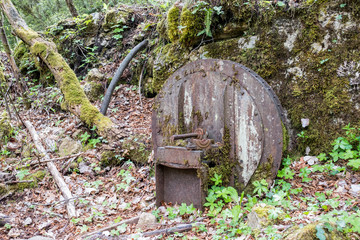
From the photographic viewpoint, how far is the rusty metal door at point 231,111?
3.08m

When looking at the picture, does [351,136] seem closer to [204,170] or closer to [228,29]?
[204,170]

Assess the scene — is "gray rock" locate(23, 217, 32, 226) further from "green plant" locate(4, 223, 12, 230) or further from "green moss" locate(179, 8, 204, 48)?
"green moss" locate(179, 8, 204, 48)

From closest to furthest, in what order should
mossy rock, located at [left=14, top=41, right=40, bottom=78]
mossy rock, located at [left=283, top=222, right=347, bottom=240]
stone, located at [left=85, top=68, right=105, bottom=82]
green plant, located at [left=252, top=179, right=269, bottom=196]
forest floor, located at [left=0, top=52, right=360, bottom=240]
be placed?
mossy rock, located at [left=283, top=222, right=347, bottom=240] → forest floor, located at [left=0, top=52, right=360, bottom=240] → green plant, located at [left=252, top=179, right=269, bottom=196] → stone, located at [left=85, top=68, right=105, bottom=82] → mossy rock, located at [left=14, top=41, right=40, bottom=78]

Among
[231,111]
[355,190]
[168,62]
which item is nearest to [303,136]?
[355,190]

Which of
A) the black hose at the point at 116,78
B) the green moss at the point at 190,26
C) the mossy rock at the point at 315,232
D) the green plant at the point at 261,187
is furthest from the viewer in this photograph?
the black hose at the point at 116,78

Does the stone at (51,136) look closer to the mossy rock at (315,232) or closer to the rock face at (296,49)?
the rock face at (296,49)

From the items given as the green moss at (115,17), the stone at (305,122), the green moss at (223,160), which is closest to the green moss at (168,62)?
the green moss at (223,160)

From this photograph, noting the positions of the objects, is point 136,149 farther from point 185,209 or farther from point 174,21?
point 174,21

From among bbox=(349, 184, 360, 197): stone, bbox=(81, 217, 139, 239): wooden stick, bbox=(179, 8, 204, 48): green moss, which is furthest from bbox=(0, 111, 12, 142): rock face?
bbox=(349, 184, 360, 197): stone

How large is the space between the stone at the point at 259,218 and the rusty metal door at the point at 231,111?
73cm

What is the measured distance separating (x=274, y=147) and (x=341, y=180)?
0.81 m

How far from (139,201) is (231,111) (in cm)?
179

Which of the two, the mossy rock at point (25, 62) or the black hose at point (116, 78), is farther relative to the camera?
the mossy rock at point (25, 62)

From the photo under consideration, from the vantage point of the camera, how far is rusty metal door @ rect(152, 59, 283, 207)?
308cm
